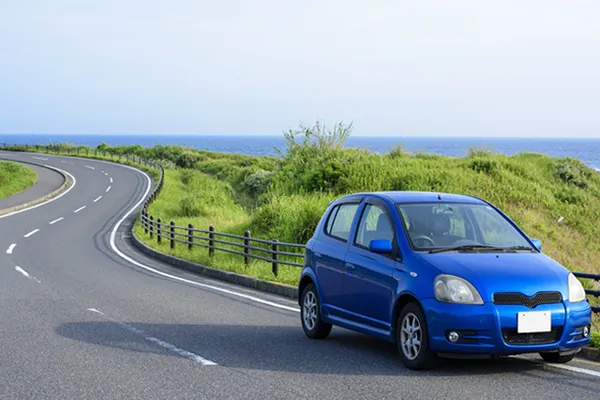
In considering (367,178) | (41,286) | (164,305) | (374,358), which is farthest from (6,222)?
(374,358)

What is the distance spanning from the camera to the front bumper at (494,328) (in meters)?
7.37

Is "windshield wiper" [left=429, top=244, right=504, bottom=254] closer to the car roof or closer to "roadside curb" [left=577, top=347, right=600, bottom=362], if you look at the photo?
the car roof

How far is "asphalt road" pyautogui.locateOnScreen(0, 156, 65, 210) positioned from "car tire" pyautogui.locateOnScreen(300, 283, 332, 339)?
3657 centimetres

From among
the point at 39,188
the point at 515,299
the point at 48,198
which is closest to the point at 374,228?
the point at 515,299

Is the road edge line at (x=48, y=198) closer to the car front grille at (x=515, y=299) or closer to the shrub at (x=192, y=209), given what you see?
the shrub at (x=192, y=209)

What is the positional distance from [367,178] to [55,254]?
12.6 metres

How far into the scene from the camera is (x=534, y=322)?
7.41 m

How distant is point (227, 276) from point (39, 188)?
134ft

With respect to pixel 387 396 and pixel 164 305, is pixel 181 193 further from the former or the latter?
pixel 387 396

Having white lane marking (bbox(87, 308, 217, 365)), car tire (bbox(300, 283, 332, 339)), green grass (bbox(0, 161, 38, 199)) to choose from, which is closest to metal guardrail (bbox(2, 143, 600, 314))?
car tire (bbox(300, 283, 332, 339))

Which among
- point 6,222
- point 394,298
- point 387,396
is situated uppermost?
point 394,298

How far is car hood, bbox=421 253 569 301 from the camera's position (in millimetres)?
7461

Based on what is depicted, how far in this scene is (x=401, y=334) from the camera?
8.10m

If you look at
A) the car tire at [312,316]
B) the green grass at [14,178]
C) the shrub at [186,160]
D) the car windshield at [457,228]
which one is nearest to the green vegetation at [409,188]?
the car tire at [312,316]
